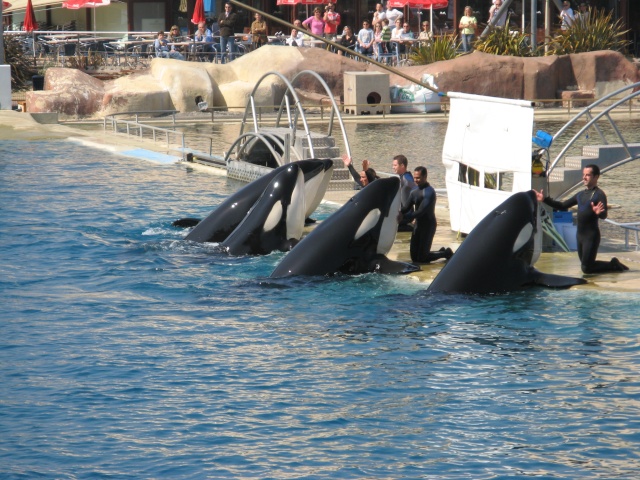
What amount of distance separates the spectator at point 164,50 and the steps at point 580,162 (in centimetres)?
2452

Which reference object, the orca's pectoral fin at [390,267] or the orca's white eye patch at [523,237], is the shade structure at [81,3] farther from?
the orca's white eye patch at [523,237]

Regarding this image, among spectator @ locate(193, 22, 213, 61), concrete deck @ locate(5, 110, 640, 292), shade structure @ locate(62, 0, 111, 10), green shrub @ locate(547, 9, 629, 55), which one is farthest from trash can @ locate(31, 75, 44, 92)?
green shrub @ locate(547, 9, 629, 55)

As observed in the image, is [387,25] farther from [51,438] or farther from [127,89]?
[51,438]

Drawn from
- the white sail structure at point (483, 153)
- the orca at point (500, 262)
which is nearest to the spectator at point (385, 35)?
the white sail structure at point (483, 153)

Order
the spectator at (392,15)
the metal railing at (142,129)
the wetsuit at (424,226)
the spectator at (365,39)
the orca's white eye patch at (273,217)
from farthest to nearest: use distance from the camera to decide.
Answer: the spectator at (392,15), the spectator at (365,39), the metal railing at (142,129), the orca's white eye patch at (273,217), the wetsuit at (424,226)

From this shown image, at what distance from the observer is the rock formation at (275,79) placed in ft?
114

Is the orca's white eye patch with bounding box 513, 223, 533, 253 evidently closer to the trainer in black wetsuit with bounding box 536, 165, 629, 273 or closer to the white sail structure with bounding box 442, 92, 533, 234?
the trainer in black wetsuit with bounding box 536, 165, 629, 273

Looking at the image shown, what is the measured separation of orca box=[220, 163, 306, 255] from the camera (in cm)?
1546

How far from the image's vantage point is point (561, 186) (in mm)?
16297

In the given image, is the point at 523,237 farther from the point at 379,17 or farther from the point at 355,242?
the point at 379,17

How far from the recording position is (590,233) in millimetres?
13414

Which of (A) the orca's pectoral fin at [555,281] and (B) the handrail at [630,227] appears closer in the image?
(A) the orca's pectoral fin at [555,281]

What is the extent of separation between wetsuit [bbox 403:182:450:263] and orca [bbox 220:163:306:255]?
5.62ft

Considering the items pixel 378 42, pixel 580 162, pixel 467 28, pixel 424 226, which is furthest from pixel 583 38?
pixel 424 226
